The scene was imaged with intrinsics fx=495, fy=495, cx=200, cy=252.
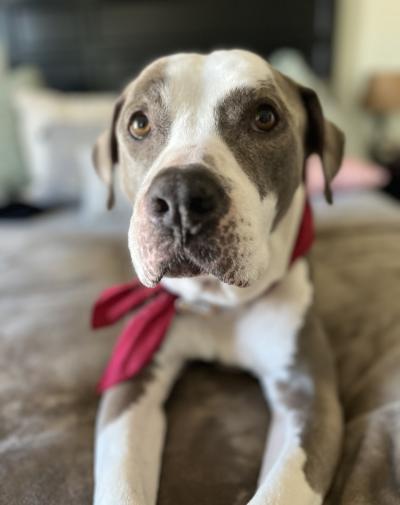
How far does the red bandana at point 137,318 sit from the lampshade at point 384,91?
2.72 m

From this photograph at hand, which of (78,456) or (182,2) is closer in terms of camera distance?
(78,456)

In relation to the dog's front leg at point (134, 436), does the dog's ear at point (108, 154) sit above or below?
above

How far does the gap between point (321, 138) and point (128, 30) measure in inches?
105

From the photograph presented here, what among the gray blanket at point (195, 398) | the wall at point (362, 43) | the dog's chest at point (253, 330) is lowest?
the gray blanket at point (195, 398)

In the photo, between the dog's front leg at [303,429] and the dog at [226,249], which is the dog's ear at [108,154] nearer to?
the dog at [226,249]

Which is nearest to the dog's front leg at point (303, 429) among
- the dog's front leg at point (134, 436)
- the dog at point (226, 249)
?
the dog at point (226, 249)

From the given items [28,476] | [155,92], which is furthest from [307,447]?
[155,92]

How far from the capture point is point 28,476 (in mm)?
883

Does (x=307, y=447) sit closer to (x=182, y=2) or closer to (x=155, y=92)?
(x=155, y=92)

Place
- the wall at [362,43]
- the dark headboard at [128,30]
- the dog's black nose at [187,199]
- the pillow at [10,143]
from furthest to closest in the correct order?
the wall at [362,43], the dark headboard at [128,30], the pillow at [10,143], the dog's black nose at [187,199]

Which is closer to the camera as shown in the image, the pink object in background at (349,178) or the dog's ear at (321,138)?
the dog's ear at (321,138)

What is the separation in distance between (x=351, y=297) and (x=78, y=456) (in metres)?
0.83

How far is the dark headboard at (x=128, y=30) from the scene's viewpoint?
11.1 feet

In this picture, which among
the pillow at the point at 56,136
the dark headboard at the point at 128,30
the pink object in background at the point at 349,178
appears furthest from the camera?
the dark headboard at the point at 128,30
